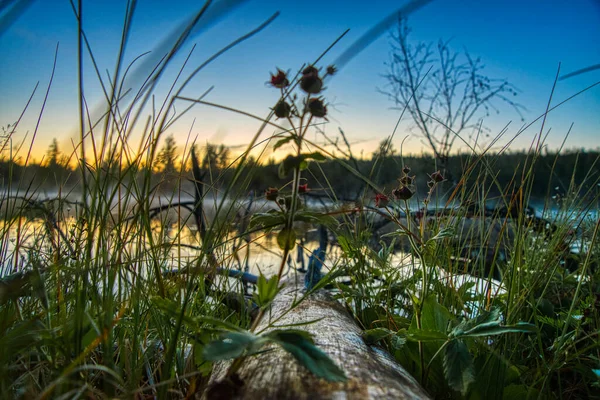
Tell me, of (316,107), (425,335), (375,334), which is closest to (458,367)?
(425,335)

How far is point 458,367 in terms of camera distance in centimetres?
54

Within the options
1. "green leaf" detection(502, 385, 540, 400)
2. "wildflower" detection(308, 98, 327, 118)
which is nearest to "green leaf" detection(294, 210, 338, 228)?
"wildflower" detection(308, 98, 327, 118)

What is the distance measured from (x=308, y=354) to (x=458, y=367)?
0.25 metres

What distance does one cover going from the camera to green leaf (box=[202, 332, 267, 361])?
1.35 feet

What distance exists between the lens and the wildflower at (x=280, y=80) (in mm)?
607

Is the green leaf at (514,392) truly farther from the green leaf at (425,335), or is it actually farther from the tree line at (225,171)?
the tree line at (225,171)

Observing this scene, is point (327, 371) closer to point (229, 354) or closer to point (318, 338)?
point (229, 354)

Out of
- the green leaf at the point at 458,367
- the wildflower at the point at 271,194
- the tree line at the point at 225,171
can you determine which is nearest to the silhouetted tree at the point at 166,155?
the tree line at the point at 225,171

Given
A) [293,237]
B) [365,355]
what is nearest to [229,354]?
[293,237]

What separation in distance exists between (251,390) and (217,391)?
2.2 inches

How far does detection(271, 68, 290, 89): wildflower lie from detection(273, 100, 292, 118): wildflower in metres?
0.07

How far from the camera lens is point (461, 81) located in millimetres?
4668

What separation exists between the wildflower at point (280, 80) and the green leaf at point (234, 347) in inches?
14.6

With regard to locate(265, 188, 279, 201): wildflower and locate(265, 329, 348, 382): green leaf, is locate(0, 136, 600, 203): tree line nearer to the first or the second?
locate(265, 188, 279, 201): wildflower
